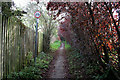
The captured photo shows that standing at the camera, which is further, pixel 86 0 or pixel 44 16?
pixel 44 16

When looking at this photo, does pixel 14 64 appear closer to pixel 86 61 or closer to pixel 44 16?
pixel 86 61

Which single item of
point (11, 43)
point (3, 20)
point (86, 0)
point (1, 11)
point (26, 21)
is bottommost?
point (11, 43)

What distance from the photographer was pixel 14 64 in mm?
3953

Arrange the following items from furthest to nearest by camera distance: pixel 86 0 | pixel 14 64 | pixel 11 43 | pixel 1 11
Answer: pixel 14 64
pixel 11 43
pixel 1 11
pixel 86 0

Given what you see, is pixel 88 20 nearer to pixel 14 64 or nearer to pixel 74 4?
pixel 74 4

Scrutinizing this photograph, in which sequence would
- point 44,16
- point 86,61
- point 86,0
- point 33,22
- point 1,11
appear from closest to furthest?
point 86,0, point 1,11, point 86,61, point 44,16, point 33,22

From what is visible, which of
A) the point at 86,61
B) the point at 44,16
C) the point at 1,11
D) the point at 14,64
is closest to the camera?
the point at 1,11

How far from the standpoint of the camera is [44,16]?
11.3 metres

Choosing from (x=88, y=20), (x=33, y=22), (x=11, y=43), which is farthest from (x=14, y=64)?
(x=33, y=22)

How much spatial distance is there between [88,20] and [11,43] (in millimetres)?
2590

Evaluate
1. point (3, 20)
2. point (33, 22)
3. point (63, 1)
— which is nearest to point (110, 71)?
point (63, 1)

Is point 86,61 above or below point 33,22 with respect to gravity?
below

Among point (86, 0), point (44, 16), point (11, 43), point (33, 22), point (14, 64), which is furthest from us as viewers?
point (33, 22)

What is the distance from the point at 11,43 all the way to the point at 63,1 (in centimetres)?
209
